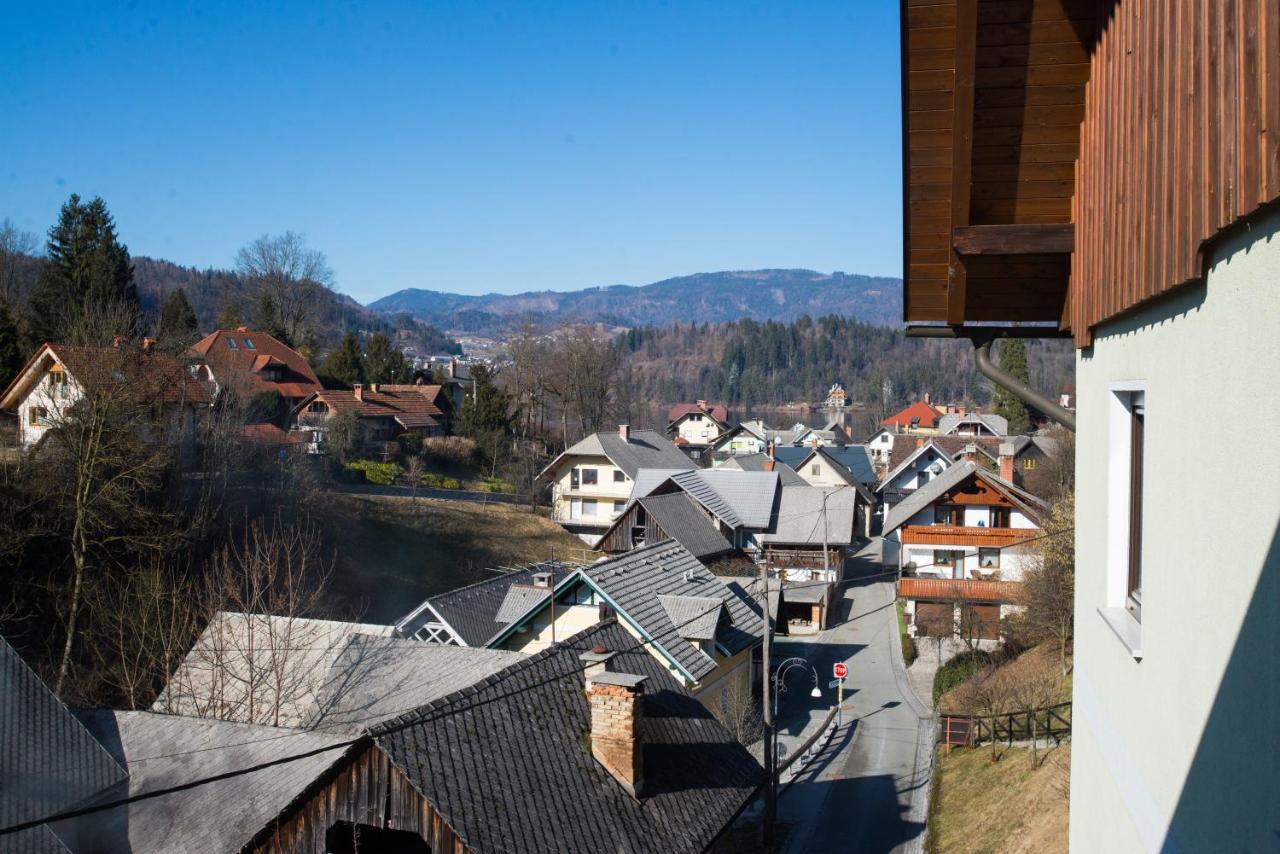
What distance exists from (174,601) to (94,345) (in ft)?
35.3

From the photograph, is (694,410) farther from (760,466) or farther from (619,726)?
(619,726)

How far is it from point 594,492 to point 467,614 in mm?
28529

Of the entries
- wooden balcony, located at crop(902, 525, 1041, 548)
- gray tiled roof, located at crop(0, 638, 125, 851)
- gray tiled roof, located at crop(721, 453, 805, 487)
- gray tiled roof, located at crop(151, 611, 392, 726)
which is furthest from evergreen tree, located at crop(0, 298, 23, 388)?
gray tiled roof, located at crop(721, 453, 805, 487)

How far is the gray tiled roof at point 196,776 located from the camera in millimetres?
14195

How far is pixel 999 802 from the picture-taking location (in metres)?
18.1

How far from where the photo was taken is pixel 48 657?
83.0 feet

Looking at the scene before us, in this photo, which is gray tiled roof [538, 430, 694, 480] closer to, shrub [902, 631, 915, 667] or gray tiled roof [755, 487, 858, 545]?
gray tiled roof [755, 487, 858, 545]

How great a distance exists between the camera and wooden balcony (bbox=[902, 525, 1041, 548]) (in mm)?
37625

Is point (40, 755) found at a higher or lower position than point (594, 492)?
lower

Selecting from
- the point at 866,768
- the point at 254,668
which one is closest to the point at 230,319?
the point at 254,668

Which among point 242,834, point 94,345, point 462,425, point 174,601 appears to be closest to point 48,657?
point 174,601

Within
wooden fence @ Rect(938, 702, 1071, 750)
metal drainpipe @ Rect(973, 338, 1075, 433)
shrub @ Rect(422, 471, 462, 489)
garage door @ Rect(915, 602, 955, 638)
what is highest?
metal drainpipe @ Rect(973, 338, 1075, 433)

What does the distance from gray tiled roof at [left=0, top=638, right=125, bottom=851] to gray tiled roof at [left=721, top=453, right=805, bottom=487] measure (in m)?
44.2

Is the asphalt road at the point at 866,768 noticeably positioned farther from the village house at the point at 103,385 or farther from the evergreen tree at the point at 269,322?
the evergreen tree at the point at 269,322
